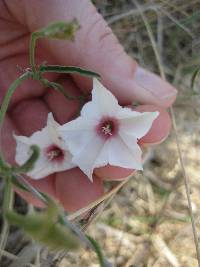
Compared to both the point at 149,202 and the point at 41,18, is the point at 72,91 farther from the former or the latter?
the point at 149,202

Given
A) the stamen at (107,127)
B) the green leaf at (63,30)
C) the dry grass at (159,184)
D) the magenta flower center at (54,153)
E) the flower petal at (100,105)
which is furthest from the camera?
the dry grass at (159,184)

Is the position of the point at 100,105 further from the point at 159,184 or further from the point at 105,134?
the point at 159,184

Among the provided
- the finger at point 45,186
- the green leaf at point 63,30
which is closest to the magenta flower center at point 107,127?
the finger at point 45,186

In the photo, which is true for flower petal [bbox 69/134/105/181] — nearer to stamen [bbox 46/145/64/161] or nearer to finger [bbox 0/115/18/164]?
stamen [bbox 46/145/64/161]

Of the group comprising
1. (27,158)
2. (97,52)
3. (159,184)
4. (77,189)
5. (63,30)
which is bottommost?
(159,184)

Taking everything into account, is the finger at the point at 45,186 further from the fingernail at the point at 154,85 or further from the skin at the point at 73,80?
the fingernail at the point at 154,85

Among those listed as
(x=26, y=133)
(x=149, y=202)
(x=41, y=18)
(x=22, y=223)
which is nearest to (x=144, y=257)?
(x=149, y=202)

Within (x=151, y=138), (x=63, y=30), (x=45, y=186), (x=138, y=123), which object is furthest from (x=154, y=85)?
(x=63, y=30)
